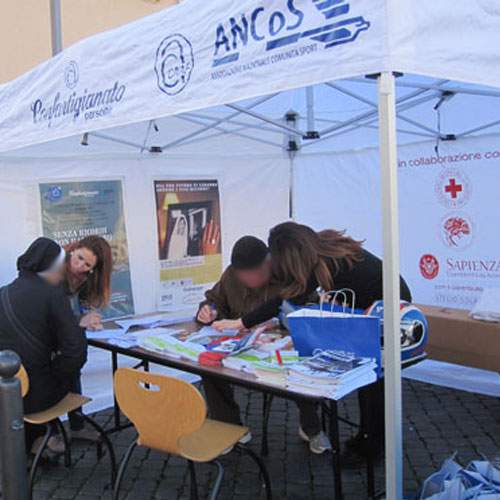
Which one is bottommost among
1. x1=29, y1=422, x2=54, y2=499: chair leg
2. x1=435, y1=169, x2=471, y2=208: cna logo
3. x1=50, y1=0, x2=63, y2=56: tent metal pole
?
x1=29, y1=422, x2=54, y2=499: chair leg

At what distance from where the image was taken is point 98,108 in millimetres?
2982

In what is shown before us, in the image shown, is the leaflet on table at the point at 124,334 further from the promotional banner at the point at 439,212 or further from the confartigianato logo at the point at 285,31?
the promotional banner at the point at 439,212

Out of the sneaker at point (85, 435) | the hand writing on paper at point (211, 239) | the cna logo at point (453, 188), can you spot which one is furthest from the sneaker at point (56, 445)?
the cna logo at point (453, 188)

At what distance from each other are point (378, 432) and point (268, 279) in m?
0.99

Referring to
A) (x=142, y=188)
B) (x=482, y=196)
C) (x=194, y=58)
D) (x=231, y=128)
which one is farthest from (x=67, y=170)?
(x=482, y=196)

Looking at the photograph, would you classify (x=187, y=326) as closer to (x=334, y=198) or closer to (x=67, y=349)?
(x=67, y=349)

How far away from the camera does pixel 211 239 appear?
526 cm

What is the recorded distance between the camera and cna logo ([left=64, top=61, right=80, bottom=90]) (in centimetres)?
312

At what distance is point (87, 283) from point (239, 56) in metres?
2.03

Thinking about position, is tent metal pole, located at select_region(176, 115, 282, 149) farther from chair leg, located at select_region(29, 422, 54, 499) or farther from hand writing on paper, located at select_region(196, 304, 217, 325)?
chair leg, located at select_region(29, 422, 54, 499)

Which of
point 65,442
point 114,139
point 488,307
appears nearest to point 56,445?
point 65,442

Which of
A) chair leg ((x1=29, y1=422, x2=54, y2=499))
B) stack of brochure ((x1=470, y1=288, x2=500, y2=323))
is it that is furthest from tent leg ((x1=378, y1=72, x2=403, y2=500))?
stack of brochure ((x1=470, y1=288, x2=500, y2=323))

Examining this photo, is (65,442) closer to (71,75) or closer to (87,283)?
(87,283)

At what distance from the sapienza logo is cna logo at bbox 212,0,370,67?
2.14 ft
